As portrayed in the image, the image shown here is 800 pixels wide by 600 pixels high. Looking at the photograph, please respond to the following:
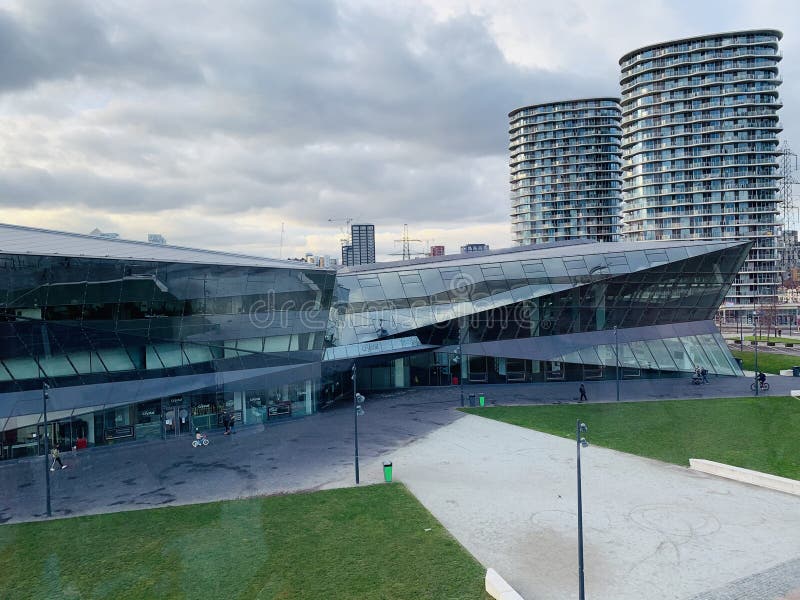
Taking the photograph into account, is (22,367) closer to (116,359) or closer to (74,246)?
(116,359)

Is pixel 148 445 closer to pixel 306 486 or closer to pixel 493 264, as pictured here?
pixel 306 486

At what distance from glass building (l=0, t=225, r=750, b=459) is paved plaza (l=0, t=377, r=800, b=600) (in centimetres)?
280

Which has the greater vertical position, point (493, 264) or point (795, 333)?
point (493, 264)

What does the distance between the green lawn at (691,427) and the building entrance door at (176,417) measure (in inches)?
722

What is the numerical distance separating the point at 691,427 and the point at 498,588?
22.3 m

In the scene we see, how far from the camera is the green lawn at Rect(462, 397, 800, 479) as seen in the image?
1025 inches

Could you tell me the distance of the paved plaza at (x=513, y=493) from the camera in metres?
15.7

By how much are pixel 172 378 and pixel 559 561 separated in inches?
993

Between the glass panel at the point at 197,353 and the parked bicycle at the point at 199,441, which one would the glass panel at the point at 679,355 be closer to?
the glass panel at the point at 197,353

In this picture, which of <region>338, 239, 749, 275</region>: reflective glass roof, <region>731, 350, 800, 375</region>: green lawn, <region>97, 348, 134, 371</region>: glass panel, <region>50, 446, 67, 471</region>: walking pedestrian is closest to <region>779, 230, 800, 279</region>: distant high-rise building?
<region>731, 350, 800, 375</region>: green lawn

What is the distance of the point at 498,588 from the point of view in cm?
1431

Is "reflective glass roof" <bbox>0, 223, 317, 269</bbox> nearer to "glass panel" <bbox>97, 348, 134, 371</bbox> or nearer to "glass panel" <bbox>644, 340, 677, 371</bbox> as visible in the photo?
"glass panel" <bbox>97, 348, 134, 371</bbox>

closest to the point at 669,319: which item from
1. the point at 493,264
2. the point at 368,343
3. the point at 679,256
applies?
the point at 679,256

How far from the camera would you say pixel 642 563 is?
53.1 ft
